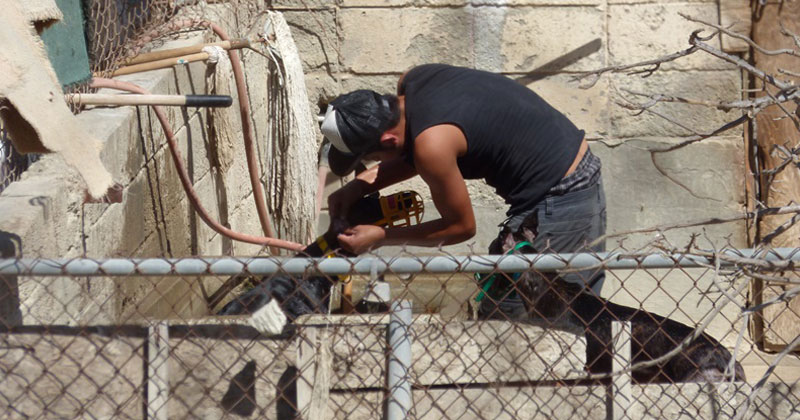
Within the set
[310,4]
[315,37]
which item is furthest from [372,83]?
[310,4]

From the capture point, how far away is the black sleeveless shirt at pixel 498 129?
11.5ft

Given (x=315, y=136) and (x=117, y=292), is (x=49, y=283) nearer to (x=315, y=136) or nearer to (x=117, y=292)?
(x=117, y=292)

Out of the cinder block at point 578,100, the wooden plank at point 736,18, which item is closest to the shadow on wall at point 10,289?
the cinder block at point 578,100

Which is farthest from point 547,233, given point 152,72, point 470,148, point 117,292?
point 152,72

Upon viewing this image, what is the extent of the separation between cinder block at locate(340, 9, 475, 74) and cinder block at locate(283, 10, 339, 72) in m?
0.08

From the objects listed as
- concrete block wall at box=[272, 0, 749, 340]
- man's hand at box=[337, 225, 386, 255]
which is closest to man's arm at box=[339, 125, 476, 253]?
man's hand at box=[337, 225, 386, 255]

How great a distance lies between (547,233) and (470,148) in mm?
472

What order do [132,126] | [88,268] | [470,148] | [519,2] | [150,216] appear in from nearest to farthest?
[88,268] → [470,148] → [132,126] → [150,216] → [519,2]

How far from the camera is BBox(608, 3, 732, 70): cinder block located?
6.16 m

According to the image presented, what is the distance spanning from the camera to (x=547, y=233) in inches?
142

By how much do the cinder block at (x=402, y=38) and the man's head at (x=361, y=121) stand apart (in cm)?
272

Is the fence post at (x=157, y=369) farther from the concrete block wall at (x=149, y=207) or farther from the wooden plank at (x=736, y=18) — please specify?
the wooden plank at (x=736, y=18)

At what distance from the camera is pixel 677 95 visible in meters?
6.19

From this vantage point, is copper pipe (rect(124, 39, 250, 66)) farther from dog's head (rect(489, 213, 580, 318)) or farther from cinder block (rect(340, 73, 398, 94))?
dog's head (rect(489, 213, 580, 318))
